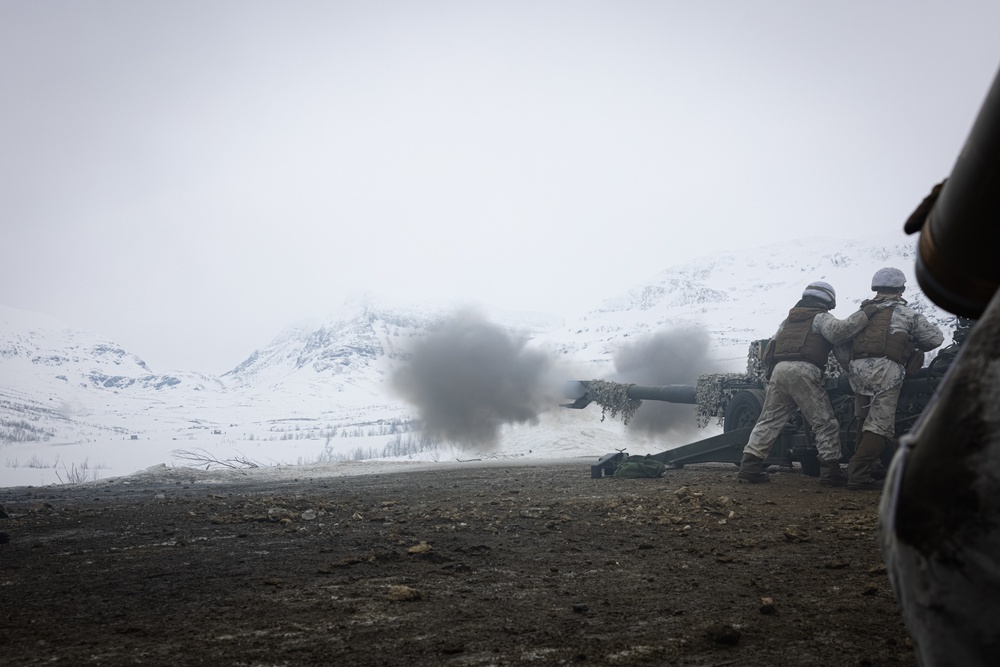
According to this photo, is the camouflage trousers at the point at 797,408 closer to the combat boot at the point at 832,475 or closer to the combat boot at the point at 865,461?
the combat boot at the point at 832,475

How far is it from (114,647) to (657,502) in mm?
4475

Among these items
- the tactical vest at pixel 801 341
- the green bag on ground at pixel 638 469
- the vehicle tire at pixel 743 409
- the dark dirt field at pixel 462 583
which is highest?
the tactical vest at pixel 801 341

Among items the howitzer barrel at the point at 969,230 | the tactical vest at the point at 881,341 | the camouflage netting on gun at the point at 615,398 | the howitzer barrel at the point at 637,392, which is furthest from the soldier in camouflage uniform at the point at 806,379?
the howitzer barrel at the point at 969,230

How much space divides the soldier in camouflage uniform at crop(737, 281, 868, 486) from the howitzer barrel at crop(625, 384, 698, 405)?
2332 millimetres

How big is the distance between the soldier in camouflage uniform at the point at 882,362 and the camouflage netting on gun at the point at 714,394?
101 inches

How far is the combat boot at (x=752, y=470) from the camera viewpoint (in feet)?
26.1

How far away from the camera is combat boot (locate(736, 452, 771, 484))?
7963 millimetres

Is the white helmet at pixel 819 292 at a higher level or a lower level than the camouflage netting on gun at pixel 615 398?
higher

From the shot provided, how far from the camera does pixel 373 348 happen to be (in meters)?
128

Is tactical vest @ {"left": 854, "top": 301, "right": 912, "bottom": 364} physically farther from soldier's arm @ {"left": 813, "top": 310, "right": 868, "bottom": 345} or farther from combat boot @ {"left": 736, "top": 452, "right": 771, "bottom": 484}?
combat boot @ {"left": 736, "top": 452, "right": 771, "bottom": 484}

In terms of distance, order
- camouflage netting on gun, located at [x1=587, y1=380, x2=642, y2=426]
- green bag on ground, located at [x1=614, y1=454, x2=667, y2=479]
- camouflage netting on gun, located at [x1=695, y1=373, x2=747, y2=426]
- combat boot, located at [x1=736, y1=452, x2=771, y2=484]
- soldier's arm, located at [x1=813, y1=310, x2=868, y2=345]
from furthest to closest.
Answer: camouflage netting on gun, located at [x1=587, y1=380, x2=642, y2=426] < camouflage netting on gun, located at [x1=695, y1=373, x2=747, y2=426] < green bag on ground, located at [x1=614, y1=454, x2=667, y2=479] < combat boot, located at [x1=736, y1=452, x2=771, y2=484] < soldier's arm, located at [x1=813, y1=310, x2=868, y2=345]

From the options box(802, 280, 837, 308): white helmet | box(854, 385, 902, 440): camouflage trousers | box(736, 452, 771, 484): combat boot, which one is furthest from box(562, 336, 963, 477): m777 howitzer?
box(802, 280, 837, 308): white helmet

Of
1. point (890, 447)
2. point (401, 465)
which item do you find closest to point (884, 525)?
point (890, 447)

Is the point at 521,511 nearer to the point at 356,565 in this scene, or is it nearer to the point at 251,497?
the point at 356,565
